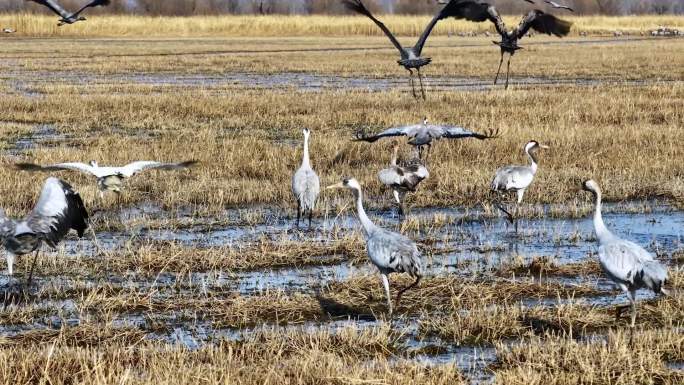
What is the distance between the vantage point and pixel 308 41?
51531 millimetres

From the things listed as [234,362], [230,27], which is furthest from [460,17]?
[230,27]

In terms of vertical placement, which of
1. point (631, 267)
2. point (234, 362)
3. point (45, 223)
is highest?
point (631, 267)

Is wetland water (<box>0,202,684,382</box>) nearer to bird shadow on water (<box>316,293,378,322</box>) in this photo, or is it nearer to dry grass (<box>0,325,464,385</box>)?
bird shadow on water (<box>316,293,378,322</box>)

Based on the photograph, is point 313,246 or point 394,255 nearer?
point 394,255

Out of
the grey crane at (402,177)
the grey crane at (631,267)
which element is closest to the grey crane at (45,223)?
the grey crane at (402,177)

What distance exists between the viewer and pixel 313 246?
8.69 m

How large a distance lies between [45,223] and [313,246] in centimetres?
219

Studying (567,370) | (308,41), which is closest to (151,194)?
(567,370)

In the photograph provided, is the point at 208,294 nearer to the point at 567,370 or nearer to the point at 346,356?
the point at 346,356

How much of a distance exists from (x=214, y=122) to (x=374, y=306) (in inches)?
435

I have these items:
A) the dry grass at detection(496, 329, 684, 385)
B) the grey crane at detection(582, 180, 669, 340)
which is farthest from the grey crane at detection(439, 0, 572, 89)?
the dry grass at detection(496, 329, 684, 385)

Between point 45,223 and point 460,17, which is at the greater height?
point 460,17

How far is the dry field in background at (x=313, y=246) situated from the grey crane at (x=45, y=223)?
315 millimetres

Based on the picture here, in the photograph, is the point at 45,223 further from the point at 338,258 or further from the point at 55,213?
the point at 338,258
